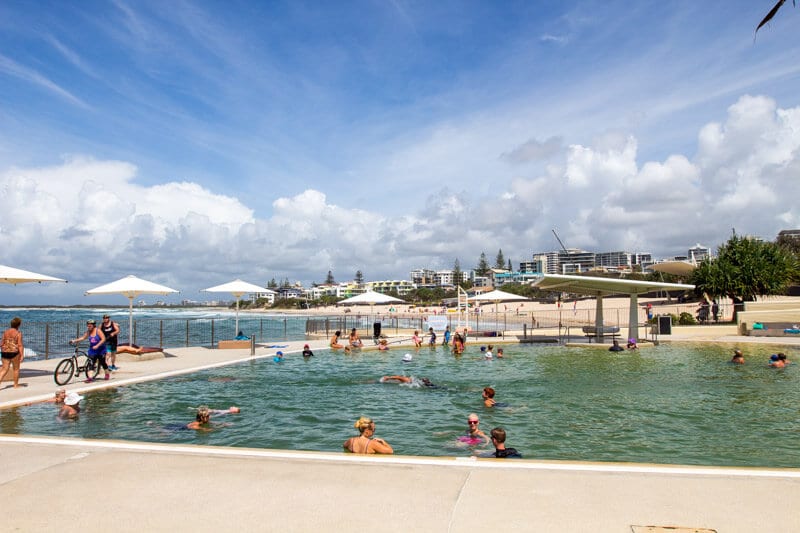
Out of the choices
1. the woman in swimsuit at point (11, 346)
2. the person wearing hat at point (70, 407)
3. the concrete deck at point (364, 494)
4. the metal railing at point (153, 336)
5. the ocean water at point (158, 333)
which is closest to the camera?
the concrete deck at point (364, 494)

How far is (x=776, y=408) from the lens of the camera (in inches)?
479

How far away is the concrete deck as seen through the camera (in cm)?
427

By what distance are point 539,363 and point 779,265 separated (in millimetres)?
32827

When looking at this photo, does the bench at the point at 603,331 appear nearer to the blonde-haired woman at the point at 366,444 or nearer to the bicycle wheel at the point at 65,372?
the blonde-haired woman at the point at 366,444

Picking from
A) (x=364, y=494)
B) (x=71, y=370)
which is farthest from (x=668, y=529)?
(x=71, y=370)

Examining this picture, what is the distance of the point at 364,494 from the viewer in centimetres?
495

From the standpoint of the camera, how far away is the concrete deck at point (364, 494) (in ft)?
14.0

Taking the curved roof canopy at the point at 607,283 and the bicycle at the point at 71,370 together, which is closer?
the bicycle at the point at 71,370

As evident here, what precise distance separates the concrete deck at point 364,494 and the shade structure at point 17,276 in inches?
404

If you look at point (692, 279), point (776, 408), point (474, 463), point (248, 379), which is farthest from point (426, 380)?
point (692, 279)

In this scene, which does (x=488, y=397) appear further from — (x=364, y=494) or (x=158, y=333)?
(x=158, y=333)

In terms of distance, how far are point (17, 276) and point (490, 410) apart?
1351 cm

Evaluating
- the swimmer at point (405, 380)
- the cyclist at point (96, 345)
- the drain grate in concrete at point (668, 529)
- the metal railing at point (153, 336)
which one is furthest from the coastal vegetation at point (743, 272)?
the drain grate in concrete at point (668, 529)

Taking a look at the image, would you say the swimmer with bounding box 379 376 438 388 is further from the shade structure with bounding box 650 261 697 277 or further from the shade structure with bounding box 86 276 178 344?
the shade structure with bounding box 650 261 697 277
